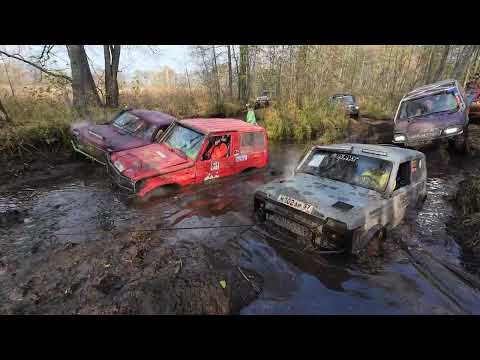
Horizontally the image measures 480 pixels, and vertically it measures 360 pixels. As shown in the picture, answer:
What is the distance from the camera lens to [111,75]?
13.0m

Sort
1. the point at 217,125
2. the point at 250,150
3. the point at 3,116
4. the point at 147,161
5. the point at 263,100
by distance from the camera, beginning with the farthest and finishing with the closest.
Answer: the point at 263,100
the point at 3,116
the point at 250,150
the point at 217,125
the point at 147,161

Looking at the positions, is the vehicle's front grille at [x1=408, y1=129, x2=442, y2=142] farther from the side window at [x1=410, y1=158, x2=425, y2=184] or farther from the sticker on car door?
the sticker on car door

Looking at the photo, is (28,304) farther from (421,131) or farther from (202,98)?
(202,98)

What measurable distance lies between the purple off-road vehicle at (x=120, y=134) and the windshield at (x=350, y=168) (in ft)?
13.6

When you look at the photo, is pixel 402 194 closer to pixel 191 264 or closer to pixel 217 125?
pixel 191 264

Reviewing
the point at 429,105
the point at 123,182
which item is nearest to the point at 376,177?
the point at 123,182

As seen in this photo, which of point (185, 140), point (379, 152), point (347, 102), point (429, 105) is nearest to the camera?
point (379, 152)

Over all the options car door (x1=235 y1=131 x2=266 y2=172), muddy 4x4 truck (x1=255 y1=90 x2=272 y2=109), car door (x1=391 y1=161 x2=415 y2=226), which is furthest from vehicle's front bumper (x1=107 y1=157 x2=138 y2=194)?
muddy 4x4 truck (x1=255 y1=90 x2=272 y2=109)

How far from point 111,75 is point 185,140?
946 cm

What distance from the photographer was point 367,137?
13523 mm

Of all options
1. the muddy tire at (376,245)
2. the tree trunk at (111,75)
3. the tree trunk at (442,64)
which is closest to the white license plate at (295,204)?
the muddy tire at (376,245)

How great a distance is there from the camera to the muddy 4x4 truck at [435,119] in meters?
8.31

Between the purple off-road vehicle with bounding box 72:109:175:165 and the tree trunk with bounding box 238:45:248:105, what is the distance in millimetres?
11632

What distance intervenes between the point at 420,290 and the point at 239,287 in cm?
242
